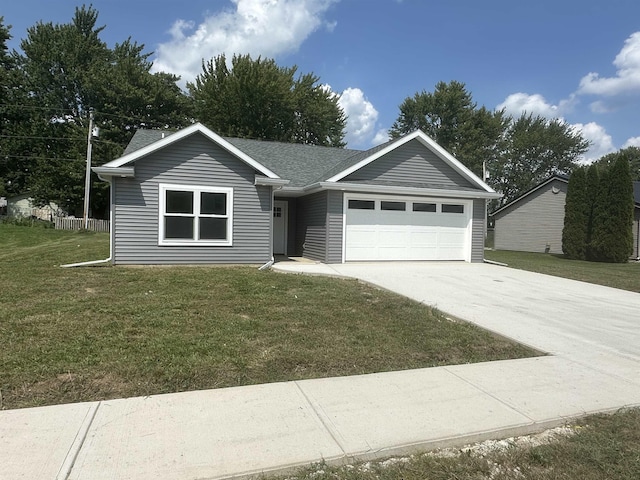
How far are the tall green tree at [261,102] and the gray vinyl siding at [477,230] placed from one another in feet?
77.5

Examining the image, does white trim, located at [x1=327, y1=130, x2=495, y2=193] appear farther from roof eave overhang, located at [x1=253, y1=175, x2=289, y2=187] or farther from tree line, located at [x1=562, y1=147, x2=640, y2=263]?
tree line, located at [x1=562, y1=147, x2=640, y2=263]

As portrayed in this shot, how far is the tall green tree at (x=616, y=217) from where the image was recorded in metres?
19.2

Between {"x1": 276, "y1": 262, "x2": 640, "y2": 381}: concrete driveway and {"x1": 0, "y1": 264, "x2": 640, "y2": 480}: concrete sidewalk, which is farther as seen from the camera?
{"x1": 276, "y1": 262, "x2": 640, "y2": 381}: concrete driveway

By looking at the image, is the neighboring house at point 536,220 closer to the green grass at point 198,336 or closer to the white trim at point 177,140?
the white trim at point 177,140

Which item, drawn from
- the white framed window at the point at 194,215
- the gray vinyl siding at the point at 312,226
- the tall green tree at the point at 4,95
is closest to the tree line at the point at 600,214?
the gray vinyl siding at the point at 312,226

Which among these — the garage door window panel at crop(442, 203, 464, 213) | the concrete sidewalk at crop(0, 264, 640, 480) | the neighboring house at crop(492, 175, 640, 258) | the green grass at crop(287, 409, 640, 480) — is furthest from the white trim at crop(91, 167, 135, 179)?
the neighboring house at crop(492, 175, 640, 258)

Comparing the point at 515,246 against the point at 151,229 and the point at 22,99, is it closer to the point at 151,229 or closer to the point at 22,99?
the point at 151,229

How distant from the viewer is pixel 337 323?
582 centimetres

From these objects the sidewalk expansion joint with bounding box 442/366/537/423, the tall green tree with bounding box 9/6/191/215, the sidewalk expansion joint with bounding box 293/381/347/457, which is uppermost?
the tall green tree with bounding box 9/6/191/215

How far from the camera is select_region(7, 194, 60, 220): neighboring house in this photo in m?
34.9

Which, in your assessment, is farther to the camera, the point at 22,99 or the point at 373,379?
the point at 22,99

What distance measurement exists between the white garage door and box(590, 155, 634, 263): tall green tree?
31.2 feet

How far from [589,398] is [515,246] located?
86.0ft

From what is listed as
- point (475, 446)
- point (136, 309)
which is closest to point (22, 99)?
point (136, 309)
